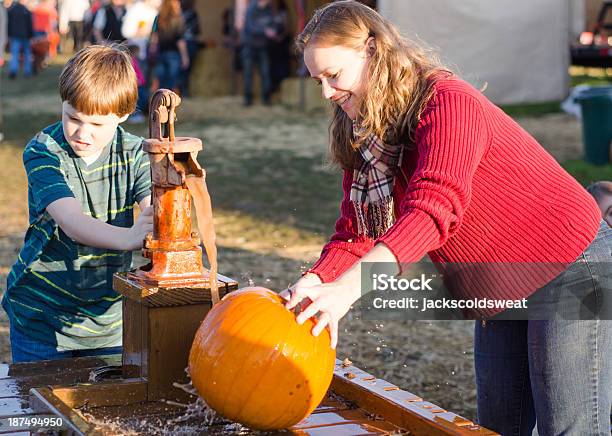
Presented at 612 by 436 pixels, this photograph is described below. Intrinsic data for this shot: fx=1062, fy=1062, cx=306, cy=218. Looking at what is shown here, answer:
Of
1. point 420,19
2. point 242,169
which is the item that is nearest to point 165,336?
point 242,169

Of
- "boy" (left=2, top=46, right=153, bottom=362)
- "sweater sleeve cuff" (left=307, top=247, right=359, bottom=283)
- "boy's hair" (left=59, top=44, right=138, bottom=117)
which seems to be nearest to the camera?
"sweater sleeve cuff" (left=307, top=247, right=359, bottom=283)

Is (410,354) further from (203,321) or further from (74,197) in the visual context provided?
(203,321)

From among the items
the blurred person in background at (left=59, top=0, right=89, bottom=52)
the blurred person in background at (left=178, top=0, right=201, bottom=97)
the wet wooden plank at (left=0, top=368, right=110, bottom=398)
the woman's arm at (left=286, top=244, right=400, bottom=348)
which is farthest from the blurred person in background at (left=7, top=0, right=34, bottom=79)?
the woman's arm at (left=286, top=244, right=400, bottom=348)

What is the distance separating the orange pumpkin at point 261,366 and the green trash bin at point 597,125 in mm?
9548

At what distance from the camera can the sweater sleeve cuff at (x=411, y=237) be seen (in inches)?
93.6

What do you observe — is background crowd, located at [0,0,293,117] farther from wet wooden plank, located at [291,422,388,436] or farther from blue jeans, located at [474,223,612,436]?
wet wooden plank, located at [291,422,388,436]

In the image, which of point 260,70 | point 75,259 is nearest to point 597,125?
point 260,70

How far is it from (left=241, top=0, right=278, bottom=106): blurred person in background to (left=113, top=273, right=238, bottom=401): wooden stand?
15661mm

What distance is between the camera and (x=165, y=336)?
104 inches

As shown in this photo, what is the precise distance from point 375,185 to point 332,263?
0.79 ft

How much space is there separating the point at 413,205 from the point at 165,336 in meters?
0.71

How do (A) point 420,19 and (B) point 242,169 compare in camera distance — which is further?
(A) point 420,19

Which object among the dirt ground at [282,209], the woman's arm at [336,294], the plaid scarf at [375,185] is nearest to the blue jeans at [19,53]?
the dirt ground at [282,209]

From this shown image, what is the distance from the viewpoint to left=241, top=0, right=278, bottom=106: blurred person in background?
59.1ft
